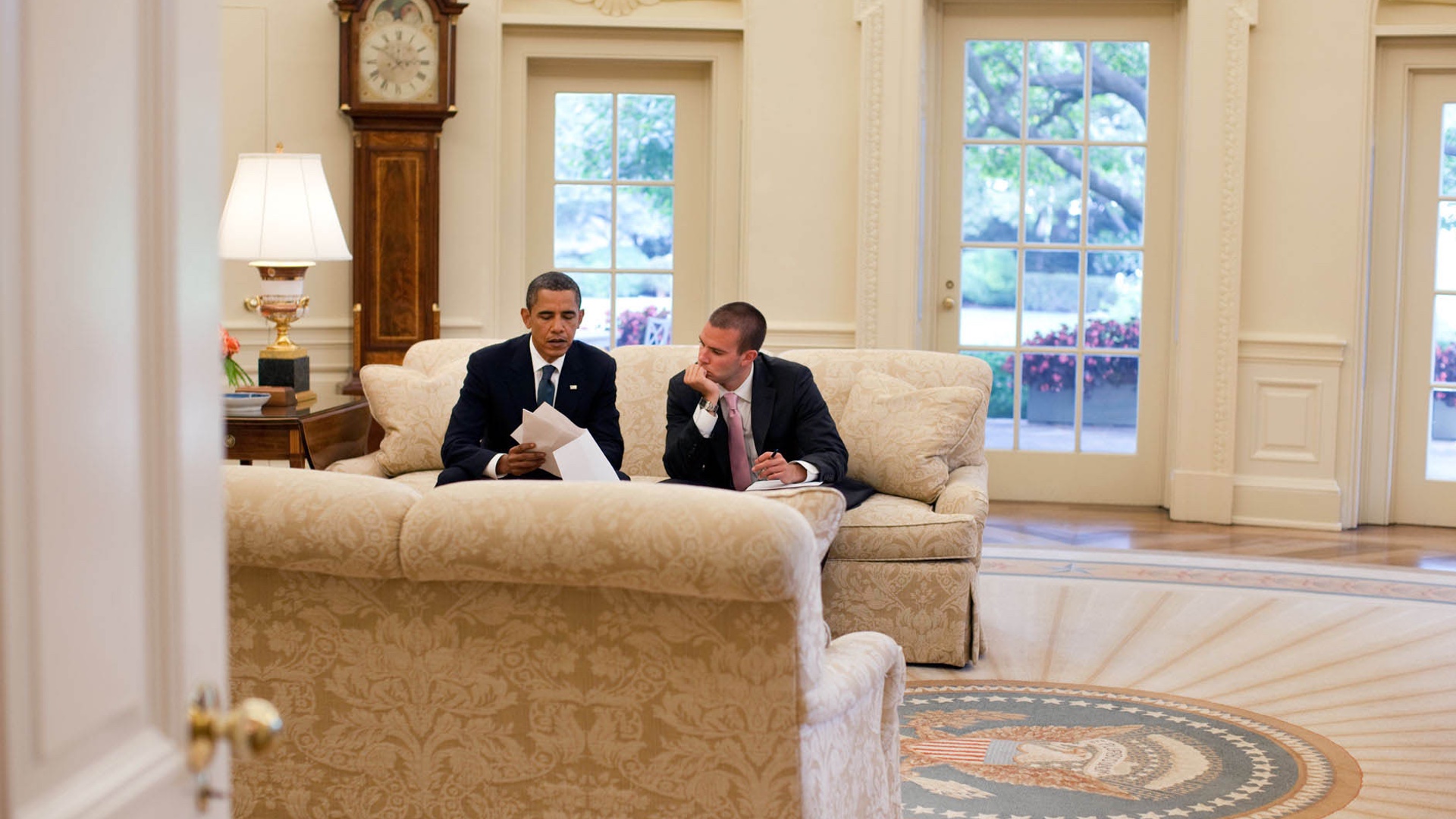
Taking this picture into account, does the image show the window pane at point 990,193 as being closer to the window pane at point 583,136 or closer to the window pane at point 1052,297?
the window pane at point 1052,297

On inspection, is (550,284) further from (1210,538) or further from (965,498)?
(1210,538)

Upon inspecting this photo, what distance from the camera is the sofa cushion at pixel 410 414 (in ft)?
14.1

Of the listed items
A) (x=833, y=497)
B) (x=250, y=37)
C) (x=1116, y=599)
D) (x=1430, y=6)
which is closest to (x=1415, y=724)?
(x=1116, y=599)

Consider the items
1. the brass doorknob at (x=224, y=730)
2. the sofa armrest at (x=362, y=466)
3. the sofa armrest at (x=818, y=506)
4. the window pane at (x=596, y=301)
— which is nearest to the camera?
the brass doorknob at (x=224, y=730)

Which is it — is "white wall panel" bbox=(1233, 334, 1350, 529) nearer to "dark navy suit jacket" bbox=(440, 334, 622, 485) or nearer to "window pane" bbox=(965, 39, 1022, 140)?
"window pane" bbox=(965, 39, 1022, 140)

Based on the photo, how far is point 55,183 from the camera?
2.68 ft

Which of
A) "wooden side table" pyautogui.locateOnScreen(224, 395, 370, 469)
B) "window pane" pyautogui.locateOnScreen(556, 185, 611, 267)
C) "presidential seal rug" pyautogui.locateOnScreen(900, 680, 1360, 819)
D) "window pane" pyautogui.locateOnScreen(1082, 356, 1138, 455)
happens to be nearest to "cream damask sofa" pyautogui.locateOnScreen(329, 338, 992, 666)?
"wooden side table" pyautogui.locateOnScreen(224, 395, 370, 469)

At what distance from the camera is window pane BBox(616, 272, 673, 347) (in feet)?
21.3

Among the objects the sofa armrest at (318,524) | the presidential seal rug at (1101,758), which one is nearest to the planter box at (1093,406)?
the presidential seal rug at (1101,758)

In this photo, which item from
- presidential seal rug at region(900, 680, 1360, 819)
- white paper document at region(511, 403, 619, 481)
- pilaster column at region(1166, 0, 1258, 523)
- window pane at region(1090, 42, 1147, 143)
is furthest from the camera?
window pane at region(1090, 42, 1147, 143)

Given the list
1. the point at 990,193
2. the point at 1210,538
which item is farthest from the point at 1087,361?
the point at 1210,538

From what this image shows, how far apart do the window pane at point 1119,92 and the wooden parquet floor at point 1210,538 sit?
5.54 ft

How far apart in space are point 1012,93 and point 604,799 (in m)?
5.11

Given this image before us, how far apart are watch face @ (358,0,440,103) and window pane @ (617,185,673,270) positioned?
38.8 inches
